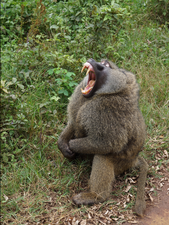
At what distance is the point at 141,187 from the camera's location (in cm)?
276

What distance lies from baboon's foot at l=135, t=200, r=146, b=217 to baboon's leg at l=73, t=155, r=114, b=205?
30cm

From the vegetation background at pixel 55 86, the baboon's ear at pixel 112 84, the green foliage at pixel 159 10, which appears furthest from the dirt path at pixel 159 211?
the green foliage at pixel 159 10

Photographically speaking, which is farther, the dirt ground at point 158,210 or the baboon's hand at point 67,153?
the baboon's hand at point 67,153

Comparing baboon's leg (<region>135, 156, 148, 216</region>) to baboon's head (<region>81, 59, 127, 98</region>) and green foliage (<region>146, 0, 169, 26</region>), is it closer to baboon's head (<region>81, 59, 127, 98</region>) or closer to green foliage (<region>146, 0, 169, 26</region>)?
baboon's head (<region>81, 59, 127, 98</region>)

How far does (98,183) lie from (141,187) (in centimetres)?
44

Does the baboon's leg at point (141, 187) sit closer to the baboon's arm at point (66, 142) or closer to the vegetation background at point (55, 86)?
the vegetation background at point (55, 86)

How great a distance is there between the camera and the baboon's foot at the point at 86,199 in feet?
8.68

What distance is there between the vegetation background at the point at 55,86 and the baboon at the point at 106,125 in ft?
0.81

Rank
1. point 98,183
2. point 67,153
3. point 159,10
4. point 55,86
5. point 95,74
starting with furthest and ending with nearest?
point 159,10, point 55,86, point 67,153, point 98,183, point 95,74

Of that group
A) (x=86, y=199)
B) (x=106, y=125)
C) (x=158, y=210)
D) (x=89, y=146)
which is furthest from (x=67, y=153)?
(x=158, y=210)

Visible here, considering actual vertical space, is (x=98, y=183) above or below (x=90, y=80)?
below

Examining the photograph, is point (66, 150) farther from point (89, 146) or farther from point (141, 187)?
point (141, 187)

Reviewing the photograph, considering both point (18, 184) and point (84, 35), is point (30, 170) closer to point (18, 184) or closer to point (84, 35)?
point (18, 184)

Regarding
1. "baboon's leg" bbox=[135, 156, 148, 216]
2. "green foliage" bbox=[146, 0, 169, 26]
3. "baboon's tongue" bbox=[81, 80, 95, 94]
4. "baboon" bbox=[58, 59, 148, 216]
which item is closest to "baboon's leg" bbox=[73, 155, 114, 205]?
"baboon" bbox=[58, 59, 148, 216]
